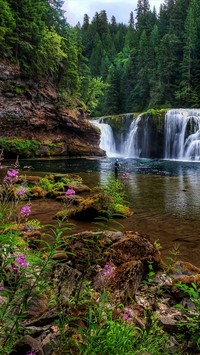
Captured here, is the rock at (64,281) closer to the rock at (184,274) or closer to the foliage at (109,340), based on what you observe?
the foliage at (109,340)

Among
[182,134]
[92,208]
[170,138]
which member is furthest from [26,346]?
[170,138]

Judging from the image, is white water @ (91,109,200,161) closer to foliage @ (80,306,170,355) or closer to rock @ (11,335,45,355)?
foliage @ (80,306,170,355)

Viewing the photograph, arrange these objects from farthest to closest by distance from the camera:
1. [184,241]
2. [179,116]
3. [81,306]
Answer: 1. [179,116]
2. [184,241]
3. [81,306]

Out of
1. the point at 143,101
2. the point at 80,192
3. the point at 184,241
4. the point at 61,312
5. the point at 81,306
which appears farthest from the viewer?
the point at 143,101

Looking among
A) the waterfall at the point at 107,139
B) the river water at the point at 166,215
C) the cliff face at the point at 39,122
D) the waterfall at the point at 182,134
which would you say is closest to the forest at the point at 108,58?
the cliff face at the point at 39,122

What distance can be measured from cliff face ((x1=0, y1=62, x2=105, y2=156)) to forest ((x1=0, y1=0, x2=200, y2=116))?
4.88 ft

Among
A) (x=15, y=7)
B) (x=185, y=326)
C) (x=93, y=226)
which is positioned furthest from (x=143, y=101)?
(x=185, y=326)

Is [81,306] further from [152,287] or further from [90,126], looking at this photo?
[90,126]

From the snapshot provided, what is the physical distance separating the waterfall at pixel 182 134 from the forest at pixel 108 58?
11681 mm

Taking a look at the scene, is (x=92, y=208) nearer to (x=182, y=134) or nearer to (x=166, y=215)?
(x=166, y=215)

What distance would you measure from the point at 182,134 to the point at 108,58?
59.9 m

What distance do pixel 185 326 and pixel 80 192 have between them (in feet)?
31.1

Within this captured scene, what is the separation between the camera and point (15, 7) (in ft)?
95.3

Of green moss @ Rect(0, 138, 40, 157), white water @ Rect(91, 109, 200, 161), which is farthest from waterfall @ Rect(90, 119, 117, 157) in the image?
green moss @ Rect(0, 138, 40, 157)
